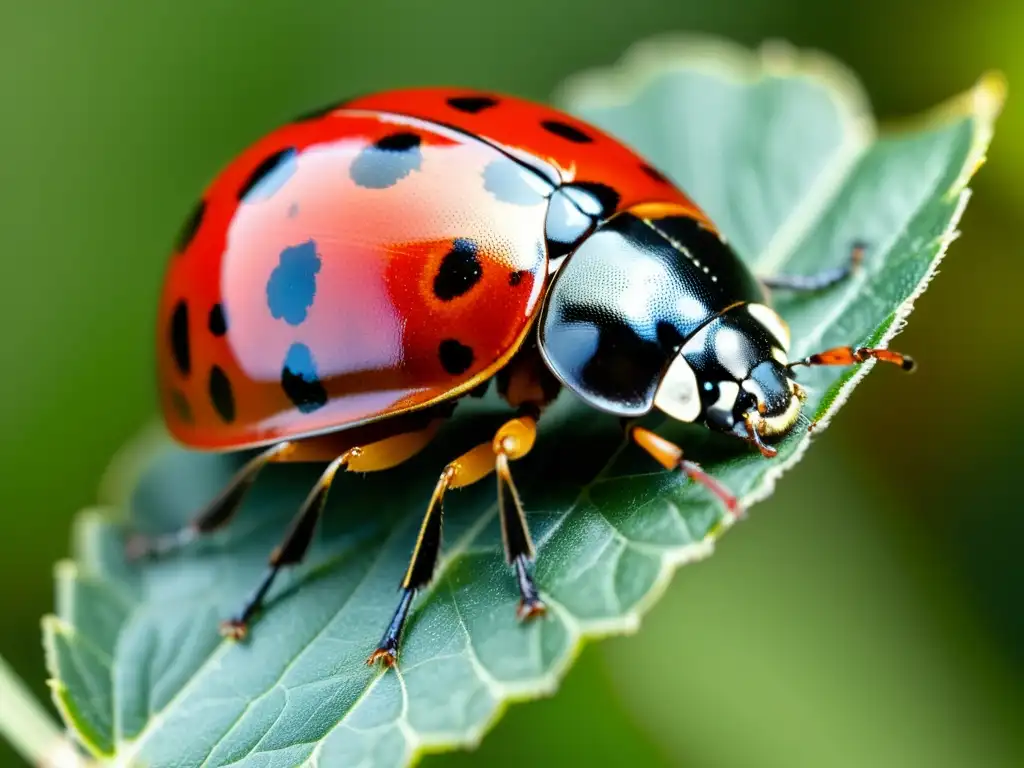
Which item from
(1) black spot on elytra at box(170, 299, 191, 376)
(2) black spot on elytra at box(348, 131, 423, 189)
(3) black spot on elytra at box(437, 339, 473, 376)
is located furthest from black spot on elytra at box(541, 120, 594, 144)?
(1) black spot on elytra at box(170, 299, 191, 376)

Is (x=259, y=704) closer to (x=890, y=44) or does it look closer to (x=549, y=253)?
(x=549, y=253)

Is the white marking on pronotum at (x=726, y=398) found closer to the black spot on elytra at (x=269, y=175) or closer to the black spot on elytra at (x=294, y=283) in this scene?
the black spot on elytra at (x=294, y=283)

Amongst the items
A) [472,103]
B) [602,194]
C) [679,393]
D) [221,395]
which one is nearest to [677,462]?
[679,393]

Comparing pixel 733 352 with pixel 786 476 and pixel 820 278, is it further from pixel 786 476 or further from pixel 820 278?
pixel 786 476

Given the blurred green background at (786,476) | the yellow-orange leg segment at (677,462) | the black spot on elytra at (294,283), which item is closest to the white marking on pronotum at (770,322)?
the yellow-orange leg segment at (677,462)

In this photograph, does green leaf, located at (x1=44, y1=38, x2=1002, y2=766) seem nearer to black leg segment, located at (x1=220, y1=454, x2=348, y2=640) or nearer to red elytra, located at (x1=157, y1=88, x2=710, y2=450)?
black leg segment, located at (x1=220, y1=454, x2=348, y2=640)

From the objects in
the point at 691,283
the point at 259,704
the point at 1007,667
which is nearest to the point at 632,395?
the point at 691,283
